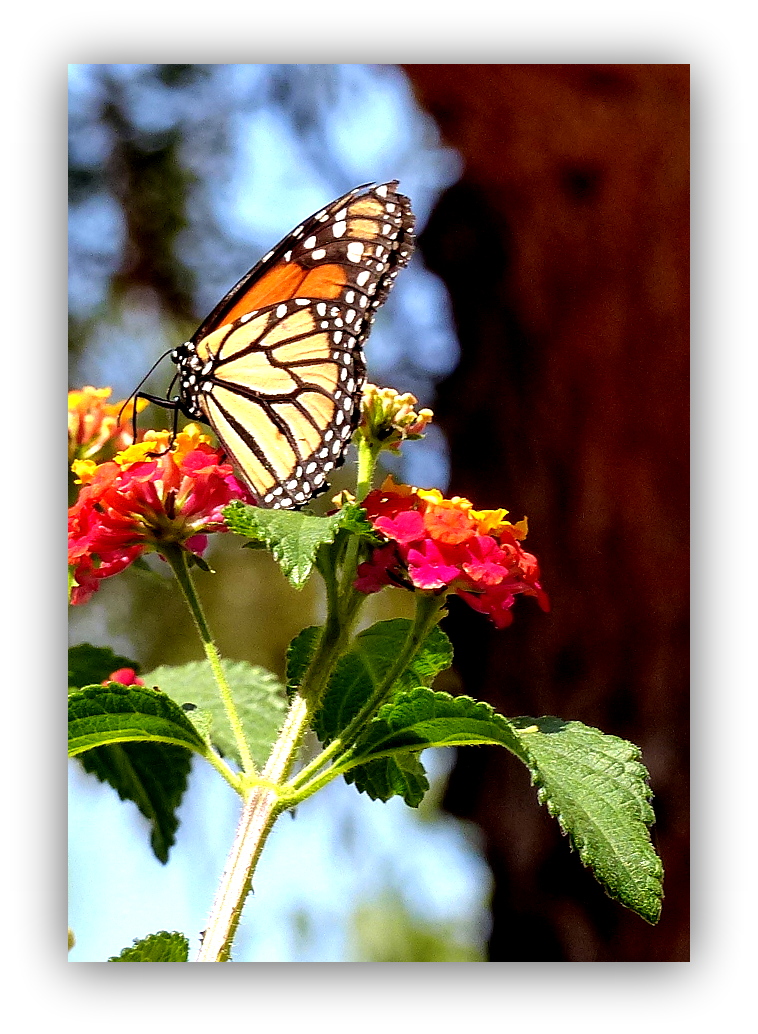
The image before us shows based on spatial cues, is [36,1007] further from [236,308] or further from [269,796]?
[236,308]

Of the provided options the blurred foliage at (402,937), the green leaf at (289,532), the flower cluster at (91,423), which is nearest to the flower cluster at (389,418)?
the green leaf at (289,532)

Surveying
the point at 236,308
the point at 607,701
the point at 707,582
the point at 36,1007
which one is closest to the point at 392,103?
the point at 236,308

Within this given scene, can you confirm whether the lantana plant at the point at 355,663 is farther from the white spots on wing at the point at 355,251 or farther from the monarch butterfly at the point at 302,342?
the white spots on wing at the point at 355,251

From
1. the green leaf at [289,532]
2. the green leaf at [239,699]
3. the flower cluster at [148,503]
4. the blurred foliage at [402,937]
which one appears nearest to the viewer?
the green leaf at [289,532]

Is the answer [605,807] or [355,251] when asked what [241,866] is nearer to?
[605,807]

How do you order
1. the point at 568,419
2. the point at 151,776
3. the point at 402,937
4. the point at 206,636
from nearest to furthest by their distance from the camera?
the point at 206,636 < the point at 151,776 < the point at 402,937 < the point at 568,419

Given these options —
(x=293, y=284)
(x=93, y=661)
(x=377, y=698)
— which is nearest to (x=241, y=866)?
(x=377, y=698)

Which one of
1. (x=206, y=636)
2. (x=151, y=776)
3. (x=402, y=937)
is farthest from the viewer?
(x=402, y=937)
